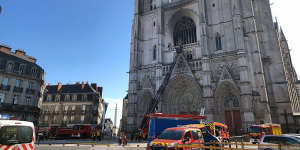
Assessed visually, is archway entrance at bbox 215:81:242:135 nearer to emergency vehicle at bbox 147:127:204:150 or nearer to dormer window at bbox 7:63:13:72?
emergency vehicle at bbox 147:127:204:150

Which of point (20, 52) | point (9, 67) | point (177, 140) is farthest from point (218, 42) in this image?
point (20, 52)

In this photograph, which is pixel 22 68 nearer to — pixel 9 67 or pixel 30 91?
pixel 9 67

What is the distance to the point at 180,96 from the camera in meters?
25.3

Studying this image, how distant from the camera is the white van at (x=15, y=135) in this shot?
6.18 m

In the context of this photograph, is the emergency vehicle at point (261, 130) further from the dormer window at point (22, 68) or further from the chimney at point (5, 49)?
the chimney at point (5, 49)

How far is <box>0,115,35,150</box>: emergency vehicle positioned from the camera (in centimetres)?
618

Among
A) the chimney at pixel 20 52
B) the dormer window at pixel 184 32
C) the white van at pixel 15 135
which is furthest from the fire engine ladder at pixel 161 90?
the chimney at pixel 20 52

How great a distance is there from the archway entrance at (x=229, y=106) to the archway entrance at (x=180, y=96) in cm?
304

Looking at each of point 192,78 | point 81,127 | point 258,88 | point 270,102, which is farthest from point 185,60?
point 81,127

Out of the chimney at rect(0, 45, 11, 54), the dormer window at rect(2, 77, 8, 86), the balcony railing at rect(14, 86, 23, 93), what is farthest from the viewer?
the chimney at rect(0, 45, 11, 54)

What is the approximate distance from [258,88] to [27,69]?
27.9 m

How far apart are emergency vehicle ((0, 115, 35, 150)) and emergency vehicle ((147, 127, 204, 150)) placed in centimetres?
438

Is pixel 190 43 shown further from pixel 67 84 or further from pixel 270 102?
pixel 67 84

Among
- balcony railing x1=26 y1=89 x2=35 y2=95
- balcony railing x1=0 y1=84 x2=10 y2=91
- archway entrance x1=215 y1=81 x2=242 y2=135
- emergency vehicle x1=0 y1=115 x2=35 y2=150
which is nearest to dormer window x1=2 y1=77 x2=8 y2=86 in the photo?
balcony railing x1=0 y1=84 x2=10 y2=91
